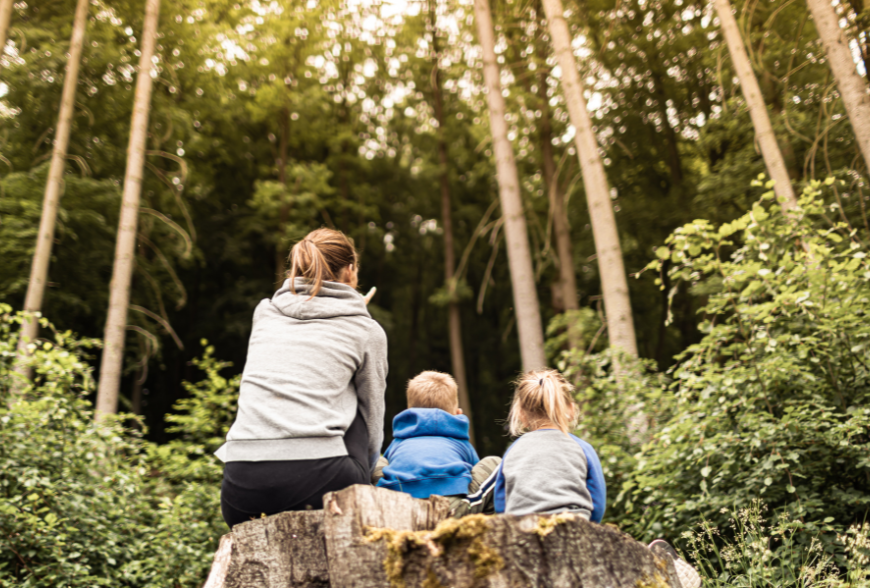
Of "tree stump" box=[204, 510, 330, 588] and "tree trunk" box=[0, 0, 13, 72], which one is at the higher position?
"tree trunk" box=[0, 0, 13, 72]

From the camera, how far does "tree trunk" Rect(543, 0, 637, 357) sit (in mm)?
5746

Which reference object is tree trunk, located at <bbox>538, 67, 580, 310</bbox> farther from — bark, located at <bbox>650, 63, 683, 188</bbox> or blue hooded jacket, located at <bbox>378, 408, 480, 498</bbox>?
blue hooded jacket, located at <bbox>378, 408, 480, 498</bbox>

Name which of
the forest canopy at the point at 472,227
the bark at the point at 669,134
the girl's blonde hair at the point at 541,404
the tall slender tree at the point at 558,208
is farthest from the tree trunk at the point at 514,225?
the bark at the point at 669,134

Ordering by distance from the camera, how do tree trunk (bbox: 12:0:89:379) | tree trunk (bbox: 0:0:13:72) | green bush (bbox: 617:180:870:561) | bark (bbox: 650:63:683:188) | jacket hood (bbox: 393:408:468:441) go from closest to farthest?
jacket hood (bbox: 393:408:468:441)
green bush (bbox: 617:180:870:561)
tree trunk (bbox: 12:0:89:379)
tree trunk (bbox: 0:0:13:72)
bark (bbox: 650:63:683:188)

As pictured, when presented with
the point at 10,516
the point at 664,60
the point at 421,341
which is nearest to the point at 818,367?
the point at 10,516

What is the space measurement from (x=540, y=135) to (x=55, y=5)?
366 inches

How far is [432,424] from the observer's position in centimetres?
286

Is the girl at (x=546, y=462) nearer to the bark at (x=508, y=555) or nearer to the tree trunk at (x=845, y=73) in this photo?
the bark at (x=508, y=555)

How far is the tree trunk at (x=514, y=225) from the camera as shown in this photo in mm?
7387

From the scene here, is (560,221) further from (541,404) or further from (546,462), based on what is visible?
(546,462)

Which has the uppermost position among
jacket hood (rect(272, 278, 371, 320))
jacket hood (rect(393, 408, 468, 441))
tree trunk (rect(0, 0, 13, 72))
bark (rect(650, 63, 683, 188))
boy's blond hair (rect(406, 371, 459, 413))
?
bark (rect(650, 63, 683, 188))

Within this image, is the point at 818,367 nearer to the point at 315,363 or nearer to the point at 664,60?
the point at 315,363

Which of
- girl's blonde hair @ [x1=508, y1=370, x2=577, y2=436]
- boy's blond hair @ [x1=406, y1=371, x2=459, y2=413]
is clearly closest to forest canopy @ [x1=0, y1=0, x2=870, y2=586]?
boy's blond hair @ [x1=406, y1=371, x2=459, y2=413]

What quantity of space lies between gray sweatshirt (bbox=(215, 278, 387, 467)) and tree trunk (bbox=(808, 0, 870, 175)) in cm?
500
